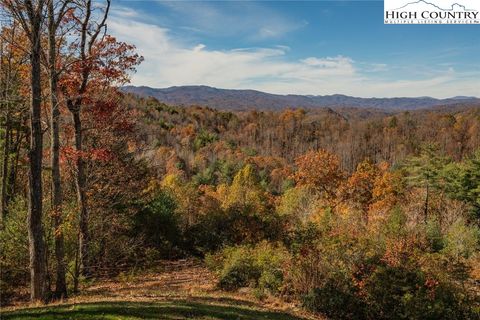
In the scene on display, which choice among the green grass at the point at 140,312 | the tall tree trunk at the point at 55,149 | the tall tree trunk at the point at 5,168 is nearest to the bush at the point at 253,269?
the green grass at the point at 140,312

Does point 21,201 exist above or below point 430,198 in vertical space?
above

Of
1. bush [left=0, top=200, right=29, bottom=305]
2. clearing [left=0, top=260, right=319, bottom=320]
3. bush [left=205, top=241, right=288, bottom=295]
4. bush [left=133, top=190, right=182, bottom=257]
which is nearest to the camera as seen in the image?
clearing [left=0, top=260, right=319, bottom=320]

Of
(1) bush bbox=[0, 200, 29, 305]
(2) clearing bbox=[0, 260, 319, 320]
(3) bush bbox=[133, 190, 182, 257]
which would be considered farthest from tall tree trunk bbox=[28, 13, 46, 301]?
(3) bush bbox=[133, 190, 182, 257]

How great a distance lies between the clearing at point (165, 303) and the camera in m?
9.51

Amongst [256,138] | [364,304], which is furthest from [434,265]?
[256,138]

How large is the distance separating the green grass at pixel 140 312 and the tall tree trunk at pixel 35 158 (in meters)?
1.49

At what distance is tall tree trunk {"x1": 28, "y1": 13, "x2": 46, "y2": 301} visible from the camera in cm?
1018

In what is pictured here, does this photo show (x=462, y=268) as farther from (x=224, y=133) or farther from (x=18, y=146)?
(x=224, y=133)

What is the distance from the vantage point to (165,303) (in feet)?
38.5

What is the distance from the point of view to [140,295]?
1348 centimetres

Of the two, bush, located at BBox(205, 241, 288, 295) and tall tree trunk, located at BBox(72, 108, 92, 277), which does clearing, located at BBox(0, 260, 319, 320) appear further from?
tall tree trunk, located at BBox(72, 108, 92, 277)

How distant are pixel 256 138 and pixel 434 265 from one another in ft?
394

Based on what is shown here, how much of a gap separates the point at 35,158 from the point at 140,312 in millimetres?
4779

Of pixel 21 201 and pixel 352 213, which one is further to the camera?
pixel 352 213
